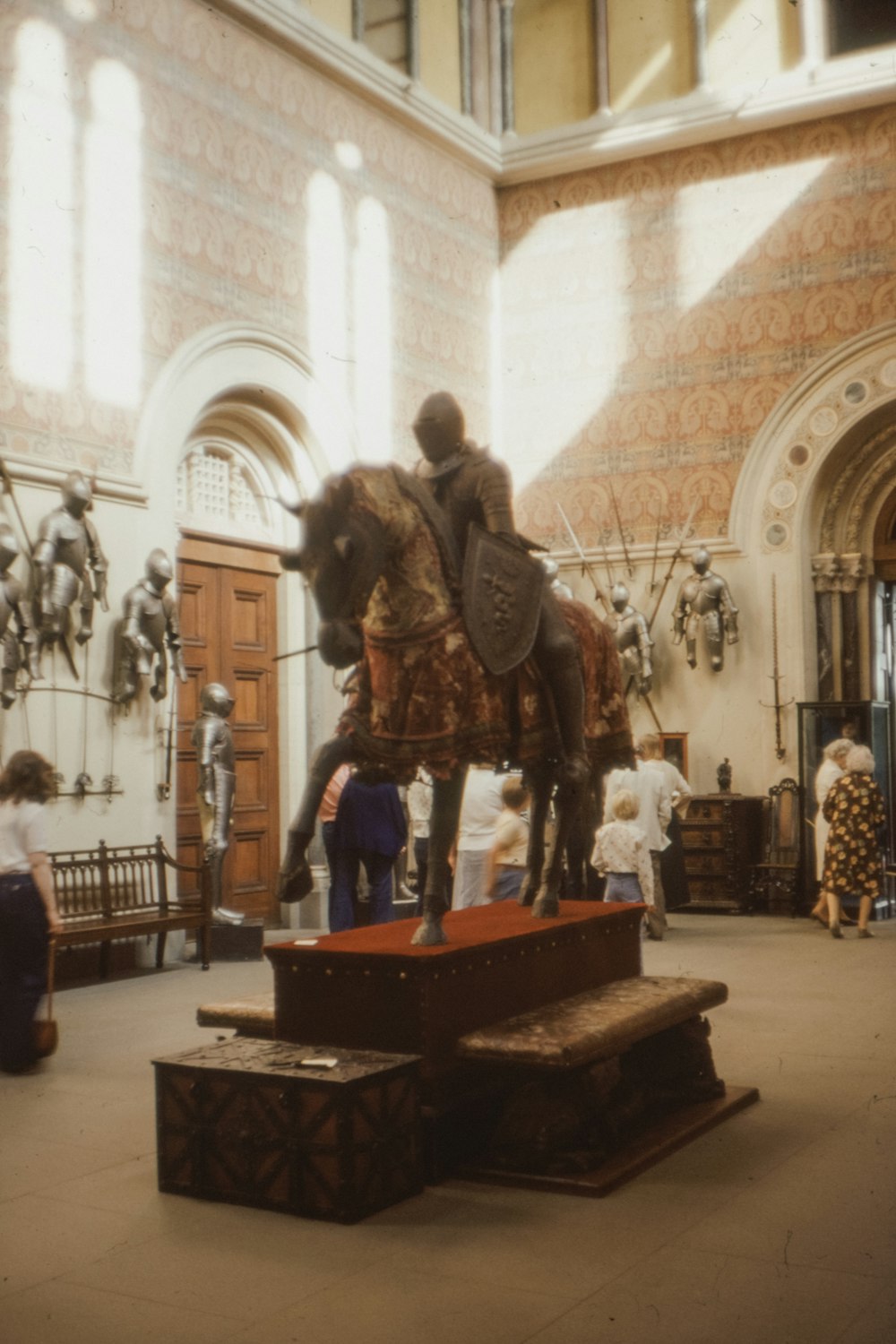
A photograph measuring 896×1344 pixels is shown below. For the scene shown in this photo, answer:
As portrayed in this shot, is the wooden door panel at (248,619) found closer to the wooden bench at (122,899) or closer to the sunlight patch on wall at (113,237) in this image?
the sunlight patch on wall at (113,237)

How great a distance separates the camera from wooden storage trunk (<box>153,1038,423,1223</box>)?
448 centimetres

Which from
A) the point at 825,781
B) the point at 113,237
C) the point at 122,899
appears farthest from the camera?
the point at 825,781

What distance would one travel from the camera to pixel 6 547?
31.6 feet

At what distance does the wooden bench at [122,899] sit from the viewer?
32.8 feet

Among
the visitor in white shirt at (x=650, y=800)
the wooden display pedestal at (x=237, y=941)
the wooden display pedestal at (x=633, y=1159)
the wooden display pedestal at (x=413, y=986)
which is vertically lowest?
the wooden display pedestal at (x=633, y=1159)

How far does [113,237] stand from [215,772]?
4125mm

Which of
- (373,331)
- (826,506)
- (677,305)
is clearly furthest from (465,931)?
(677,305)

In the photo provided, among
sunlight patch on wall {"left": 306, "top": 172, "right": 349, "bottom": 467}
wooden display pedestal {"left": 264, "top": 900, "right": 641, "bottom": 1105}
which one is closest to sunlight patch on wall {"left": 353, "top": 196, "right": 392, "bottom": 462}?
sunlight patch on wall {"left": 306, "top": 172, "right": 349, "bottom": 467}

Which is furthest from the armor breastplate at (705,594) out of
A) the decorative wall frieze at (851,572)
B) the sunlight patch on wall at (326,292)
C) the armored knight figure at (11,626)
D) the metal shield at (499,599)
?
the metal shield at (499,599)

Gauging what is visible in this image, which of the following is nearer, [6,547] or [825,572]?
[6,547]

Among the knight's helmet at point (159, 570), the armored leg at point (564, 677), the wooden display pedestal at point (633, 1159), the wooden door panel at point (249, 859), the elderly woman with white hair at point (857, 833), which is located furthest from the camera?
the wooden door panel at point (249, 859)

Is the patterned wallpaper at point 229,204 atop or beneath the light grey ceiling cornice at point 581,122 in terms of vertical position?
beneath

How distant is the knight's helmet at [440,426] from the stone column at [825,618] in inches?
378

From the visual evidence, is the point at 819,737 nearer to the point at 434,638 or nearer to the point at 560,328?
the point at 560,328
